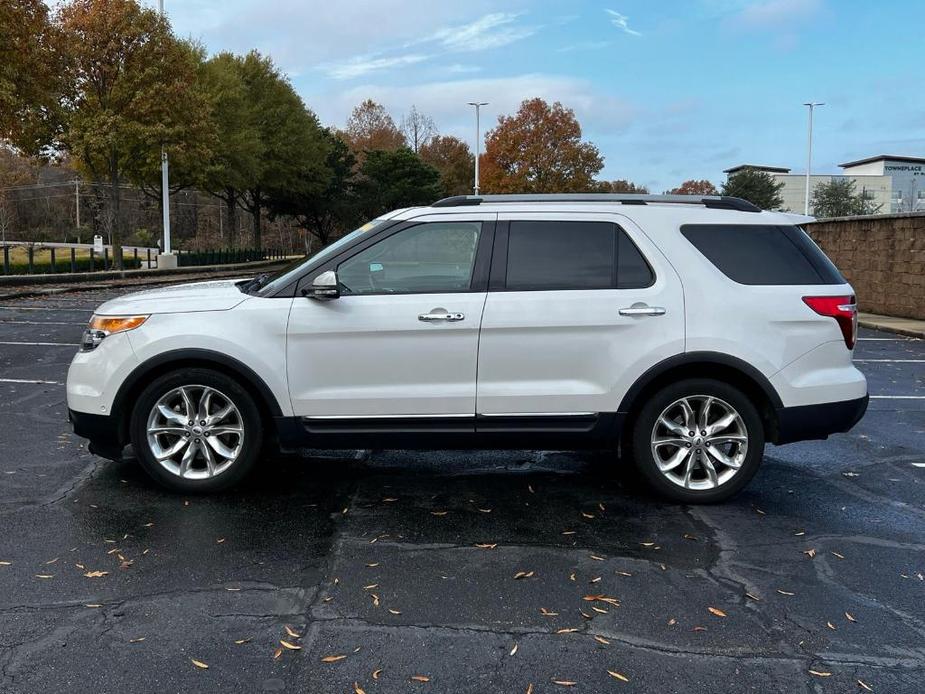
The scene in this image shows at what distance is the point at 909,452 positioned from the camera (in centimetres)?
648

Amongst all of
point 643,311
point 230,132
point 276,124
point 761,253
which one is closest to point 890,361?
point 761,253

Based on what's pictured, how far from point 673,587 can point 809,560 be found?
0.90 m

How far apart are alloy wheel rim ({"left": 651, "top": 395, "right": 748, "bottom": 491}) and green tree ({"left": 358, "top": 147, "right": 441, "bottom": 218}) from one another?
5471cm

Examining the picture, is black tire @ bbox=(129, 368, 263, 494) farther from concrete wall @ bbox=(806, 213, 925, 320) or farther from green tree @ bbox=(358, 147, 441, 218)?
green tree @ bbox=(358, 147, 441, 218)

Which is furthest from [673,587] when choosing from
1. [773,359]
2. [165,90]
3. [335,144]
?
[335,144]

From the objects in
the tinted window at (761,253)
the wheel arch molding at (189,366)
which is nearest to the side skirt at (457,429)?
the wheel arch molding at (189,366)

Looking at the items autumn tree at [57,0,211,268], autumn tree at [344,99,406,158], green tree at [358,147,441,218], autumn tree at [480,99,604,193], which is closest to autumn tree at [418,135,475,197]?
autumn tree at [344,99,406,158]

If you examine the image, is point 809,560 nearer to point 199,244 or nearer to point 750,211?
point 750,211

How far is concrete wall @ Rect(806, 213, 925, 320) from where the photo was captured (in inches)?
674

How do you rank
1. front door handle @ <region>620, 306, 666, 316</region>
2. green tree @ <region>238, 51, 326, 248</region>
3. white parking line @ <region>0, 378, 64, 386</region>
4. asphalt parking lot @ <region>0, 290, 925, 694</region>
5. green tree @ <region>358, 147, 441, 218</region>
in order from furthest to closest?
green tree @ <region>358, 147, 441, 218</region> < green tree @ <region>238, 51, 326, 248</region> < white parking line @ <region>0, 378, 64, 386</region> < front door handle @ <region>620, 306, 666, 316</region> < asphalt parking lot @ <region>0, 290, 925, 694</region>

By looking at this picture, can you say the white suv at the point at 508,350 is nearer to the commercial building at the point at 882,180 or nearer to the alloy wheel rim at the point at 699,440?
the alloy wheel rim at the point at 699,440

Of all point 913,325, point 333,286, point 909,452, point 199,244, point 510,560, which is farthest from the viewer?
point 199,244

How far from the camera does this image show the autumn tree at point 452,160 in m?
80.6

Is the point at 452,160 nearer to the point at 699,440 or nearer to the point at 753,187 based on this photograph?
the point at 753,187
